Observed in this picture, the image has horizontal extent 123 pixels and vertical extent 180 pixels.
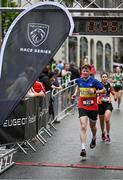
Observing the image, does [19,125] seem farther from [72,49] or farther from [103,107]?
[72,49]

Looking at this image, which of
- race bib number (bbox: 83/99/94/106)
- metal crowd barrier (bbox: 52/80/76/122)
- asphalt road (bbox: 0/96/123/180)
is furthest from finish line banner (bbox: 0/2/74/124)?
metal crowd barrier (bbox: 52/80/76/122)

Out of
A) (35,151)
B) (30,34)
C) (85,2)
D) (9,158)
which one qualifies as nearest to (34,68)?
(30,34)

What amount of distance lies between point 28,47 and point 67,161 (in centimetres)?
253

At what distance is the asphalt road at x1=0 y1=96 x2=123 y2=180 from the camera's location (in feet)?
31.4

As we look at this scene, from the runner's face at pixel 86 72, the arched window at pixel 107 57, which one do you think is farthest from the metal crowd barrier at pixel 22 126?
the arched window at pixel 107 57

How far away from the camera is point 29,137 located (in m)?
11.7

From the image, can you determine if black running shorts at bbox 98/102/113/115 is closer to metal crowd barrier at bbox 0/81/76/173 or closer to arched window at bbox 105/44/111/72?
metal crowd barrier at bbox 0/81/76/173

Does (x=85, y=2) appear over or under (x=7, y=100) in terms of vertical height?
over

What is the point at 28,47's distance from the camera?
33.1 feet

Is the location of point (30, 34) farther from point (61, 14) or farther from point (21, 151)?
point (21, 151)

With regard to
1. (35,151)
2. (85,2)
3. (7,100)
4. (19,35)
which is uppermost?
(85,2)

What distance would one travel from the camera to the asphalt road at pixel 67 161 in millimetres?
9586

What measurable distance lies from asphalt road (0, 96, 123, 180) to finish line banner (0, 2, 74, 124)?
121 cm

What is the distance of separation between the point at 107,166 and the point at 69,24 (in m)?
2.85
